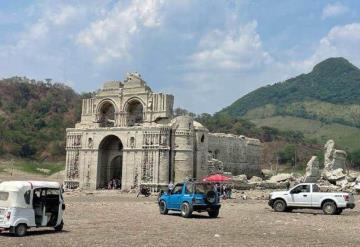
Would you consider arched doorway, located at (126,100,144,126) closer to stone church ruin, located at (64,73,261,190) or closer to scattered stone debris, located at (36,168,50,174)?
stone church ruin, located at (64,73,261,190)

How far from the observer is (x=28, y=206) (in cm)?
1930

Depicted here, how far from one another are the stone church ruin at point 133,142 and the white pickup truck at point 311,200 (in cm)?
2839

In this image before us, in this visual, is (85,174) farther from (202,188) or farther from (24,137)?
(24,137)

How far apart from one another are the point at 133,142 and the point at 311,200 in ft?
110

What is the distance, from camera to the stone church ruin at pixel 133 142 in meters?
61.6

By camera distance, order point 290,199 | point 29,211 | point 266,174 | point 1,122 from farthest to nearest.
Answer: point 1,122
point 266,174
point 290,199
point 29,211

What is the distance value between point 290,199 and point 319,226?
8.95m

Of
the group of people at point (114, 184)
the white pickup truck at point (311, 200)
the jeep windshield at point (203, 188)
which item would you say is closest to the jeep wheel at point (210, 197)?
the jeep windshield at point (203, 188)

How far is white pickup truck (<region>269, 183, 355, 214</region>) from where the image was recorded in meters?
31.9

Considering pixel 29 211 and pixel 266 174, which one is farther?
pixel 266 174

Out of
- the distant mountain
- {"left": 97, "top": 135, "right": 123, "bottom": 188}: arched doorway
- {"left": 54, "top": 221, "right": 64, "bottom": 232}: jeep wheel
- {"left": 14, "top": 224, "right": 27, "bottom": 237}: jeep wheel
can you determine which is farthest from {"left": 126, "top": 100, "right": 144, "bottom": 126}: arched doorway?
the distant mountain

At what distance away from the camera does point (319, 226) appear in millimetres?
24188

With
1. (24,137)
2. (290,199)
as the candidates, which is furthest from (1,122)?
(290,199)

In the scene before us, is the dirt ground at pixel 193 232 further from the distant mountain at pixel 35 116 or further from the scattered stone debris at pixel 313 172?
the distant mountain at pixel 35 116
